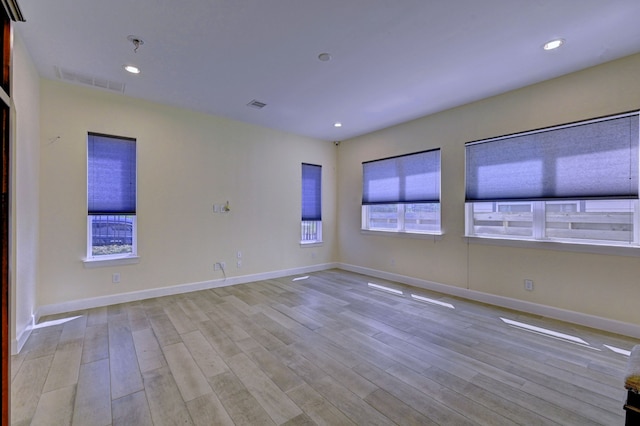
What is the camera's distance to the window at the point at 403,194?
15.1 ft

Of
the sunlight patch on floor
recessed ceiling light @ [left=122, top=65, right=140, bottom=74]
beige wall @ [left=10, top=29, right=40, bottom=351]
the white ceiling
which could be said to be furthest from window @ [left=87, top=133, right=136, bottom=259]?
the sunlight patch on floor

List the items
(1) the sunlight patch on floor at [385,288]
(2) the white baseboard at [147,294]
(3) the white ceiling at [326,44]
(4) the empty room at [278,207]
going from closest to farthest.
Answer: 1. (4) the empty room at [278,207]
2. (3) the white ceiling at [326,44]
3. (2) the white baseboard at [147,294]
4. (1) the sunlight patch on floor at [385,288]

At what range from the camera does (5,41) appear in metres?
1.13

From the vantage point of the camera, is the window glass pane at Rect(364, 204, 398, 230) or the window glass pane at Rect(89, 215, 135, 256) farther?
the window glass pane at Rect(364, 204, 398, 230)

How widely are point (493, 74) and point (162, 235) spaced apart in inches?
191

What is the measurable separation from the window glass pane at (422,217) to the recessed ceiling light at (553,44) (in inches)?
92.9

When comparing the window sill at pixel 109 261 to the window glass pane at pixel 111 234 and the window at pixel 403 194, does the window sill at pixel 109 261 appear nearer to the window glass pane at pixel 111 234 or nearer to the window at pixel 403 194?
the window glass pane at pixel 111 234

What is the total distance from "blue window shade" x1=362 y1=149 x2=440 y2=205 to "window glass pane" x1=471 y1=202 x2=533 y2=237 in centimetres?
68

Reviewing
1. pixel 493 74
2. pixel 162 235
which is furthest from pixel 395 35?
pixel 162 235

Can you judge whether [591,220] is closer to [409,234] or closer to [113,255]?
[409,234]

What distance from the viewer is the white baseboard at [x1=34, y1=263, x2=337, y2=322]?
3.42m

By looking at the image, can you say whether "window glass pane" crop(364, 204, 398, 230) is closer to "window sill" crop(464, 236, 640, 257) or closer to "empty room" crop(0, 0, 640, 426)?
"empty room" crop(0, 0, 640, 426)

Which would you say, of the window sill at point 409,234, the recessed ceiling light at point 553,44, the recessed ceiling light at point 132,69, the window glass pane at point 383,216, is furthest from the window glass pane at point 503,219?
the recessed ceiling light at point 132,69

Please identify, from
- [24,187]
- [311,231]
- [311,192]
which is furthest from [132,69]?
[311,231]
